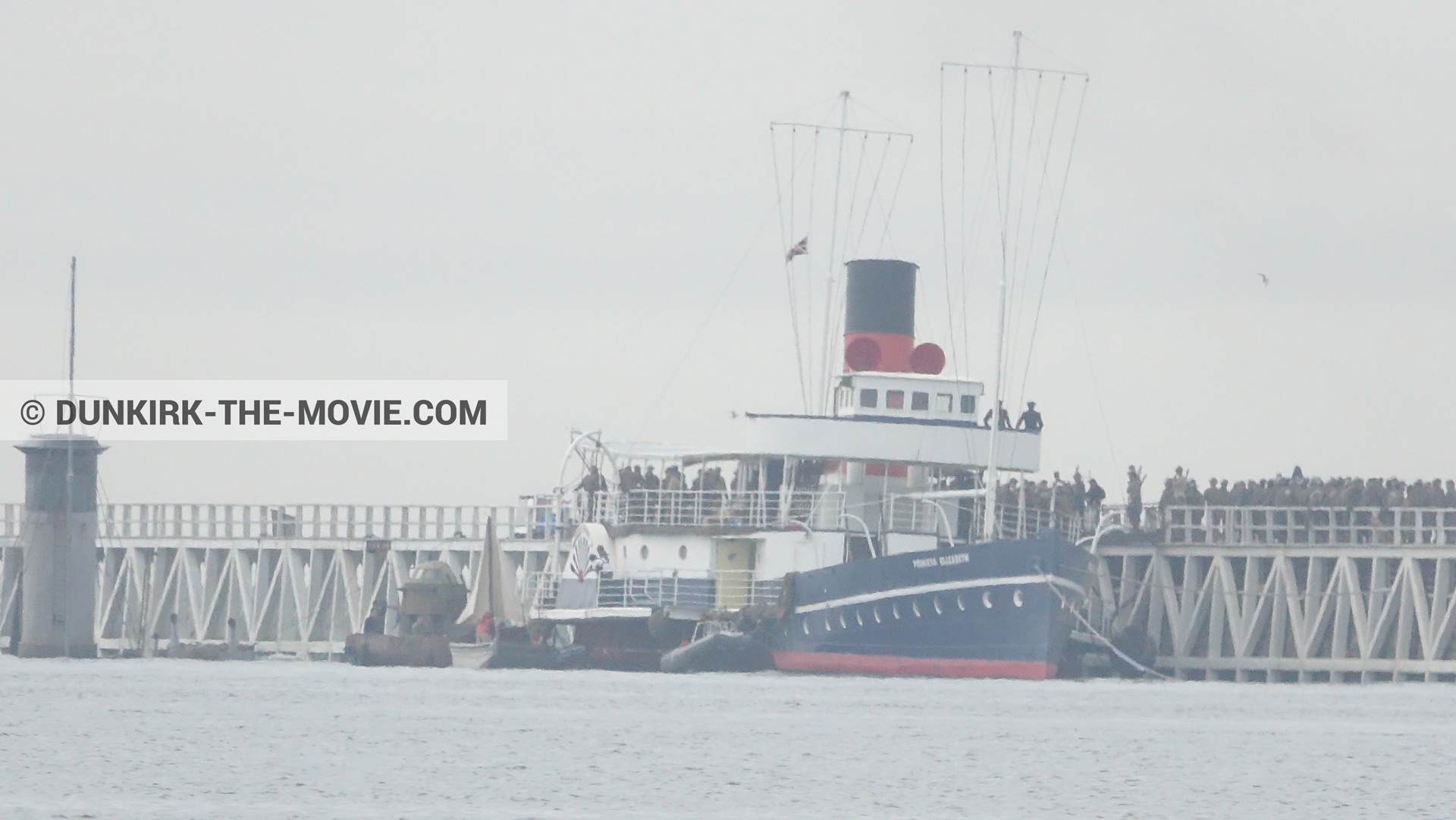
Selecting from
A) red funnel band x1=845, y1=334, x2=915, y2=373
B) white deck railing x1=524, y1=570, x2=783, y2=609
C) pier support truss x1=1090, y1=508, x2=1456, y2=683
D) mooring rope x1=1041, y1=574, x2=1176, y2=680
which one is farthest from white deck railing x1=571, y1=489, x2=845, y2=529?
pier support truss x1=1090, y1=508, x2=1456, y2=683

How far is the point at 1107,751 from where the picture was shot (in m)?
65.9

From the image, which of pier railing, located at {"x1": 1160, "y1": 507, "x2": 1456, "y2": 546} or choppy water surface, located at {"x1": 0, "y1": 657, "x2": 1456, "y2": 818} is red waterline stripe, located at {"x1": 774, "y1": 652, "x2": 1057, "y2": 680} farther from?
pier railing, located at {"x1": 1160, "y1": 507, "x2": 1456, "y2": 546}

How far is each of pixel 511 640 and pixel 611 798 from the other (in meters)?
35.4

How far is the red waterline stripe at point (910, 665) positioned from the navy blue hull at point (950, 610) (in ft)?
0.06

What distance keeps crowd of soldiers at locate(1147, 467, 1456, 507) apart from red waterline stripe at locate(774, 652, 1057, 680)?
30.8ft

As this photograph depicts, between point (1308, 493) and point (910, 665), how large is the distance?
11675mm

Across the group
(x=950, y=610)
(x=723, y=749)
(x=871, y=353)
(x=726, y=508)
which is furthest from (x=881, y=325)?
(x=723, y=749)

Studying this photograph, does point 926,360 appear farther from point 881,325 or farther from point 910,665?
point 910,665

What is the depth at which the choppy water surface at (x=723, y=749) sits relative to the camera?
56062 millimetres

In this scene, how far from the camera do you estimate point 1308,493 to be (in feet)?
289

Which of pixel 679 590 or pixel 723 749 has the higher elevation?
pixel 679 590

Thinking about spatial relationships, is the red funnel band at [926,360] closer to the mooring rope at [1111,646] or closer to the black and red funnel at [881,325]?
the black and red funnel at [881,325]

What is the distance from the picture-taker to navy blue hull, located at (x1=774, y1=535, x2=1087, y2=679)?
264 feet

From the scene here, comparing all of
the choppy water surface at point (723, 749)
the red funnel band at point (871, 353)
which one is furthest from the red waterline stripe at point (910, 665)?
the red funnel band at point (871, 353)
